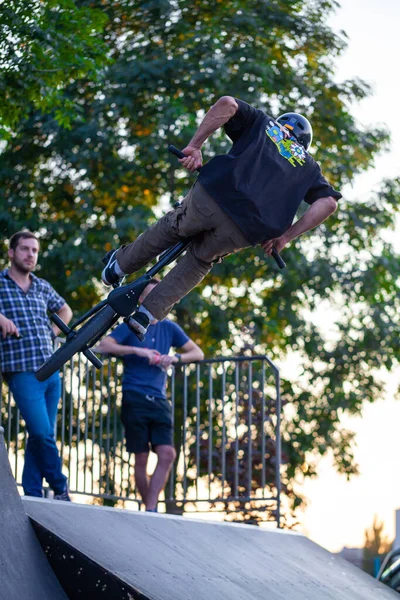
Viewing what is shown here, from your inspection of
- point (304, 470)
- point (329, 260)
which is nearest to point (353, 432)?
point (304, 470)

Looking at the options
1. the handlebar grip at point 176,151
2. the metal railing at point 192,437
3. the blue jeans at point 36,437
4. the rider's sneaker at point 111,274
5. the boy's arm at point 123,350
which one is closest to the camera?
the handlebar grip at point 176,151

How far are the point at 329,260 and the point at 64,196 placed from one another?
16.5 ft

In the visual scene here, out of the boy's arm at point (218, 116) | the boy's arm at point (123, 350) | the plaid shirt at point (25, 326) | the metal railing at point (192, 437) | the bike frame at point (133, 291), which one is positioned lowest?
the metal railing at point (192, 437)

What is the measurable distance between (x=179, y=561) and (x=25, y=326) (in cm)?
241

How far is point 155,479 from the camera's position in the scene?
7129mm

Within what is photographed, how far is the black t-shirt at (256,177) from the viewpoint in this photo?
488 centimetres

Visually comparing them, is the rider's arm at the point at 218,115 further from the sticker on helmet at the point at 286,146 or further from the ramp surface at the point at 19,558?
the ramp surface at the point at 19,558

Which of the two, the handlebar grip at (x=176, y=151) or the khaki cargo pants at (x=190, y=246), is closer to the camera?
the handlebar grip at (x=176, y=151)

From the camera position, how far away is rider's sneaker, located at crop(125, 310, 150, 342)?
522cm

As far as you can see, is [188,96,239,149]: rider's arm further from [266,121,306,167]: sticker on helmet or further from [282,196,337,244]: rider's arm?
[282,196,337,244]: rider's arm

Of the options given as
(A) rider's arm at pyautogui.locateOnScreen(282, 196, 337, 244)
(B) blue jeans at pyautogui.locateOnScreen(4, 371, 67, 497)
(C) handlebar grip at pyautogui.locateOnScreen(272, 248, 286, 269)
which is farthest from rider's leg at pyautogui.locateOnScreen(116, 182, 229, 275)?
(B) blue jeans at pyautogui.locateOnScreen(4, 371, 67, 497)

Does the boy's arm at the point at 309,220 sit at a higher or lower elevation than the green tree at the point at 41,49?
lower

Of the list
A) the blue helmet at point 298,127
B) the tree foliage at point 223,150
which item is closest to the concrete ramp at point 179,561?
the blue helmet at point 298,127

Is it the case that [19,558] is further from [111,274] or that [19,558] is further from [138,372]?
[138,372]
